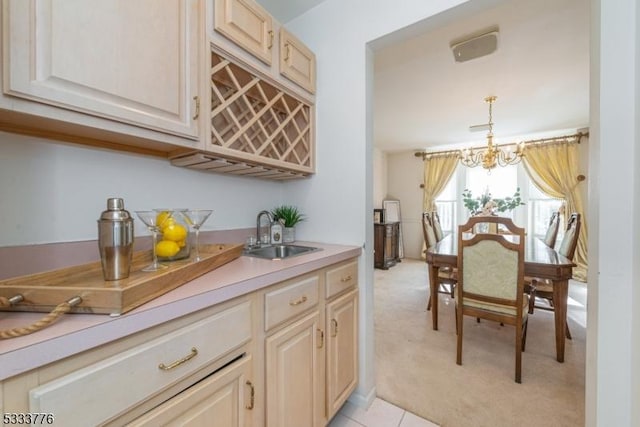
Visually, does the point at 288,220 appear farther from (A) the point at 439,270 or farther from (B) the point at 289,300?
(A) the point at 439,270

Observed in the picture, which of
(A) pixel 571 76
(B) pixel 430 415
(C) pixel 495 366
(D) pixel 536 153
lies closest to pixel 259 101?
(B) pixel 430 415

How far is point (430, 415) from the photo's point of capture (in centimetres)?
146

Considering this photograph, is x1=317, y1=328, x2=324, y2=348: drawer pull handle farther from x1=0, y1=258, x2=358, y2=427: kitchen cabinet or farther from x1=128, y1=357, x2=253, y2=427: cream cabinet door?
x1=128, y1=357, x2=253, y2=427: cream cabinet door

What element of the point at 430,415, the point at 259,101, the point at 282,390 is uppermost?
the point at 259,101

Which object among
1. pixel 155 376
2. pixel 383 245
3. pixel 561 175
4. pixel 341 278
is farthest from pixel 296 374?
pixel 561 175

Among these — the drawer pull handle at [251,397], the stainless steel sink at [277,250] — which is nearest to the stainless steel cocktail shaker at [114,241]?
the drawer pull handle at [251,397]

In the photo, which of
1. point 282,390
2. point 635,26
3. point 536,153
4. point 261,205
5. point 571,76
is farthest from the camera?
point 536,153

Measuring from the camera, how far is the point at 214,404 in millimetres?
777

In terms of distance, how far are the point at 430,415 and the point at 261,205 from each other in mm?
1632

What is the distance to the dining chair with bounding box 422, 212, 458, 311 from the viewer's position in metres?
2.70

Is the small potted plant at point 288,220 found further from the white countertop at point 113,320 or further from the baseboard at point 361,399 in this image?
the baseboard at point 361,399

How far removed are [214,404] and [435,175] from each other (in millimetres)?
5558

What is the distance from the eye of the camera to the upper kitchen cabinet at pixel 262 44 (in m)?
1.14

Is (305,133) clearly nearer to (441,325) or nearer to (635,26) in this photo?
(635,26)
